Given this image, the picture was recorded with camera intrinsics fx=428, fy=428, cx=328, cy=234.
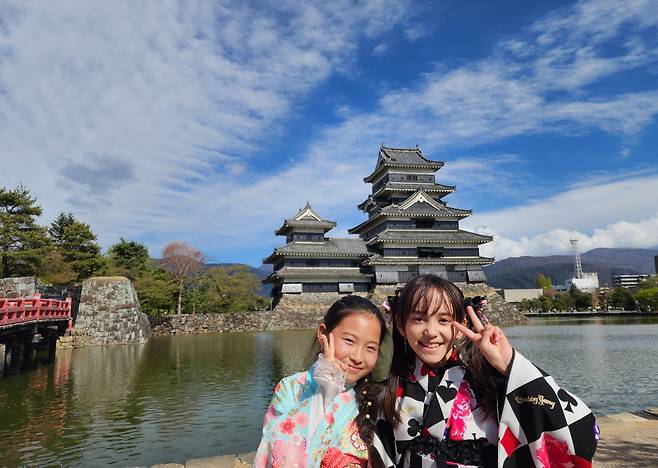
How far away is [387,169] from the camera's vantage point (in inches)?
1361

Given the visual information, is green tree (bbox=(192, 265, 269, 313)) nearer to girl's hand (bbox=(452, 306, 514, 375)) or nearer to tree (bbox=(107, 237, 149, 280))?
tree (bbox=(107, 237, 149, 280))

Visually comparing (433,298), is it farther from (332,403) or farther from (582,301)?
(582,301)

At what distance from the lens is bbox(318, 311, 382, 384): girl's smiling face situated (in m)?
1.87

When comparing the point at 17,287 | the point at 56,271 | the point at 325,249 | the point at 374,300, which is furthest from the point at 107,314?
the point at 374,300

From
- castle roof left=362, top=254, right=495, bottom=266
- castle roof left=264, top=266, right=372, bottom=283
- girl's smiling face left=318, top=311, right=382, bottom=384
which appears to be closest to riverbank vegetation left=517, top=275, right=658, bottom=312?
castle roof left=362, top=254, right=495, bottom=266

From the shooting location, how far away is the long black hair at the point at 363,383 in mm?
1804

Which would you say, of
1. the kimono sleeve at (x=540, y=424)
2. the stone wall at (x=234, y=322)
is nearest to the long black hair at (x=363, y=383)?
the kimono sleeve at (x=540, y=424)

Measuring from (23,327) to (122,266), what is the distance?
17260mm

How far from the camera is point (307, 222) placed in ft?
103

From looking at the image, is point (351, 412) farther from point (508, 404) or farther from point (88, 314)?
point (88, 314)

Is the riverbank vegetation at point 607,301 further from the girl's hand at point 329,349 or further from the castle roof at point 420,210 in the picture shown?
the girl's hand at point 329,349

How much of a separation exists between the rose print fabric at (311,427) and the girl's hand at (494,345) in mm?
567

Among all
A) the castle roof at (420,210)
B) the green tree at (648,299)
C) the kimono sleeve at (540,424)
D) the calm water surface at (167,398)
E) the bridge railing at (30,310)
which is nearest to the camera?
the kimono sleeve at (540,424)

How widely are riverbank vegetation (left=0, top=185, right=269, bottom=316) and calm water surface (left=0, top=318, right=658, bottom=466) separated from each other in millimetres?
9286
